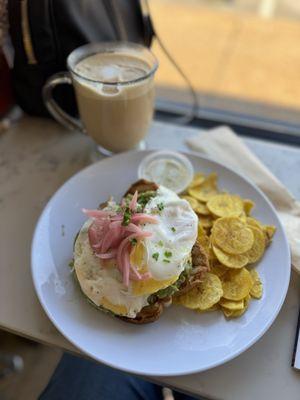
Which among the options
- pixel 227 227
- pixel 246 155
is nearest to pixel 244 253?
pixel 227 227

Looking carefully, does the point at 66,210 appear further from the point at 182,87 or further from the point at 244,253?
the point at 182,87

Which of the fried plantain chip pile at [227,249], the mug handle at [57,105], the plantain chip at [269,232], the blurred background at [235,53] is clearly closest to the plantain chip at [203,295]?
the fried plantain chip pile at [227,249]

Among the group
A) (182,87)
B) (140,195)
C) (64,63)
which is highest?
(64,63)

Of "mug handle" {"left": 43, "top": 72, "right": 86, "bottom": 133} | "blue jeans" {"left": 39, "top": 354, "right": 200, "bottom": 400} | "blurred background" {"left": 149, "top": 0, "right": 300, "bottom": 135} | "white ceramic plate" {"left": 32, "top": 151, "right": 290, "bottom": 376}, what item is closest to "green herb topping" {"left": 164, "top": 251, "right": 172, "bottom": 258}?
"white ceramic plate" {"left": 32, "top": 151, "right": 290, "bottom": 376}

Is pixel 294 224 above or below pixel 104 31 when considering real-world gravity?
below

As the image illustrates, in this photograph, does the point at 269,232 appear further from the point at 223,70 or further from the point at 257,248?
the point at 223,70

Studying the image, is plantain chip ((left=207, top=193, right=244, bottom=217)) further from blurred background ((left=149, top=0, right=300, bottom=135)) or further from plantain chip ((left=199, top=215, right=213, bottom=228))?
blurred background ((left=149, top=0, right=300, bottom=135))

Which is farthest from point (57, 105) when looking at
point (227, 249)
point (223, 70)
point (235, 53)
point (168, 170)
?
point (235, 53)

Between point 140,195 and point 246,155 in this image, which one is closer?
point 140,195
